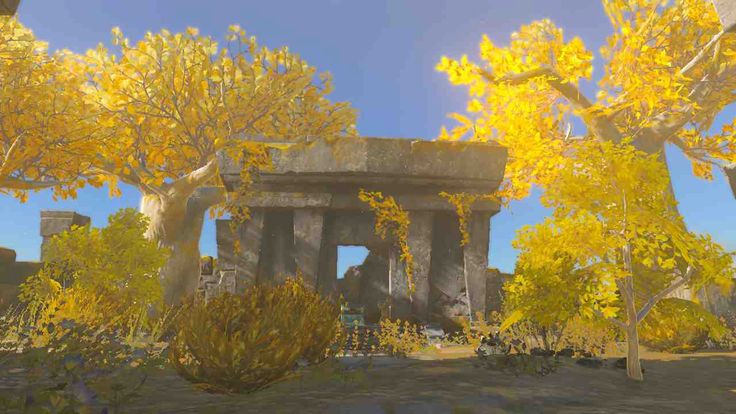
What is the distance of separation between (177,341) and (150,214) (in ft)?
31.4

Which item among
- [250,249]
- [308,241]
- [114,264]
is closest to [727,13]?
[308,241]

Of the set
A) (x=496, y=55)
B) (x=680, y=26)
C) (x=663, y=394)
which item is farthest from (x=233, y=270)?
(x=680, y=26)

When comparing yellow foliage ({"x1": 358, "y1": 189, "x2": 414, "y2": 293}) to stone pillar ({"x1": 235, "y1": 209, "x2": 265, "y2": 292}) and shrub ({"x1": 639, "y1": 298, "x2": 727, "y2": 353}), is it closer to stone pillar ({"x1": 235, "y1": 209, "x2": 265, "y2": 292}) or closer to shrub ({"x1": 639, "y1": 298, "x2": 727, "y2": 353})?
stone pillar ({"x1": 235, "y1": 209, "x2": 265, "y2": 292})

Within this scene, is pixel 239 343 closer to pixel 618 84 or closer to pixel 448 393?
pixel 448 393

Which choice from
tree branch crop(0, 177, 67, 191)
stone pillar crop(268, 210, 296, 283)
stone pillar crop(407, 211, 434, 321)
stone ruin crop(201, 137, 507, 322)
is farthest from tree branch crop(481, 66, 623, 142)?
tree branch crop(0, 177, 67, 191)

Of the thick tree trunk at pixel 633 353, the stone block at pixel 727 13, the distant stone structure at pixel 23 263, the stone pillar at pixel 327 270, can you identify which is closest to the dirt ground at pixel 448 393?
the thick tree trunk at pixel 633 353

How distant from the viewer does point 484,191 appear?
24.6 ft

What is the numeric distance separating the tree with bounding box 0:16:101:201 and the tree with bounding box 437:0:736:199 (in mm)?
8954

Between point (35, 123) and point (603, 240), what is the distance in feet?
41.7

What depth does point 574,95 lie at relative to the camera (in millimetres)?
10922

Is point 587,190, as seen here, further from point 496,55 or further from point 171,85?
point 171,85

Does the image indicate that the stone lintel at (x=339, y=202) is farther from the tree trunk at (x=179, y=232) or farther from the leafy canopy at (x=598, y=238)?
the tree trunk at (x=179, y=232)

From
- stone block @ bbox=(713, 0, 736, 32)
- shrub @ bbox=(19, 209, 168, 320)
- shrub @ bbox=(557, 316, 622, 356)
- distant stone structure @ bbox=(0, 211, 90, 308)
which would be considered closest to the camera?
stone block @ bbox=(713, 0, 736, 32)

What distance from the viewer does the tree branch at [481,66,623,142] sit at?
Answer: 1056 cm
